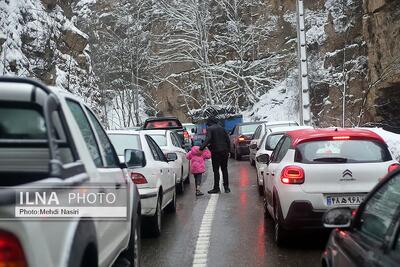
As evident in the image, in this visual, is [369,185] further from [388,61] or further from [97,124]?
[388,61]

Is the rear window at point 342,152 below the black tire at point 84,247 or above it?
above

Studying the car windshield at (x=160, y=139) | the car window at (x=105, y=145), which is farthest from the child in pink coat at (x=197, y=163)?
the car window at (x=105, y=145)

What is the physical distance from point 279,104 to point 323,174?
39.1 metres

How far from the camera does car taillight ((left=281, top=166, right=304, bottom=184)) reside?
7265 mm

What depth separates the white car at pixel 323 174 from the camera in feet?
23.4

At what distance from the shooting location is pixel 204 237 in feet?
27.7

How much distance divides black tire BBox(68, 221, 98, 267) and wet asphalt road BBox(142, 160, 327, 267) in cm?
356

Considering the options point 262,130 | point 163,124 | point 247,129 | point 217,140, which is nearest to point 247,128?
point 247,129

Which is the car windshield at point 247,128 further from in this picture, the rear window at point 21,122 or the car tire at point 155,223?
the rear window at point 21,122

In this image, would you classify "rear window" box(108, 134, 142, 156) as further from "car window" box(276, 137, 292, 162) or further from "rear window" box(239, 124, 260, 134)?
"rear window" box(239, 124, 260, 134)

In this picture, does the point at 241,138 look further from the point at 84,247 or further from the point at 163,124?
the point at 84,247

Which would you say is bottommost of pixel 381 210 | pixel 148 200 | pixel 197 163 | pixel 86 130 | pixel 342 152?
pixel 148 200

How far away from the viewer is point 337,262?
3912mm

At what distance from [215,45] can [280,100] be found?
33.6 ft
